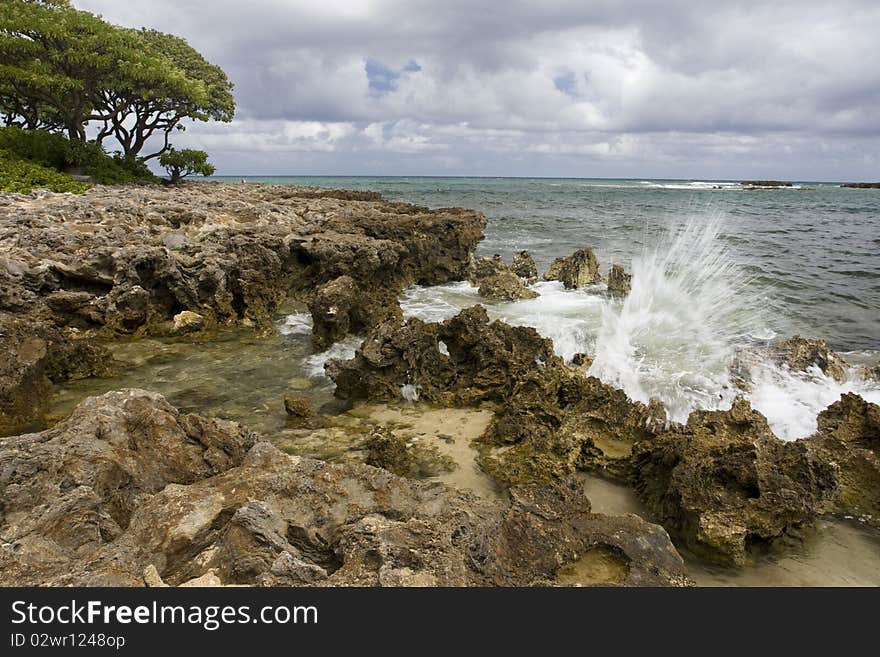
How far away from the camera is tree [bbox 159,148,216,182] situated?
122 feet

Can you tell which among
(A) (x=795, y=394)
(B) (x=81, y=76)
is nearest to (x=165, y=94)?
(B) (x=81, y=76)

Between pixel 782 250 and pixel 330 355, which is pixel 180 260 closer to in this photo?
pixel 330 355

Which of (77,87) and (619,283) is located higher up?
(77,87)

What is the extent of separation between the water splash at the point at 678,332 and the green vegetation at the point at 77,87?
23.5 m

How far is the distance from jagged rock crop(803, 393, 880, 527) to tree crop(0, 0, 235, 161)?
32.9 meters

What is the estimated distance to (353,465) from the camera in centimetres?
418

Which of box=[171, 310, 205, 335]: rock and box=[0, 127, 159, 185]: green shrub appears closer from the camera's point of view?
box=[171, 310, 205, 335]: rock

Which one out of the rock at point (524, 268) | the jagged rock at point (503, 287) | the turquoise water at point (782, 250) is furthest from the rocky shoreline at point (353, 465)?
the rock at point (524, 268)

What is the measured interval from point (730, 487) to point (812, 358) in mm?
5680

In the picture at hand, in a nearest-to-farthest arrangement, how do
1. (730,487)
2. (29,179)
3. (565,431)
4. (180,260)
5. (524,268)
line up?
(730,487), (565,431), (180,260), (524,268), (29,179)

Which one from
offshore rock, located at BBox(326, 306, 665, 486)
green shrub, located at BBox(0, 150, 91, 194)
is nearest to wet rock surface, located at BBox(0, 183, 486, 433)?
offshore rock, located at BBox(326, 306, 665, 486)

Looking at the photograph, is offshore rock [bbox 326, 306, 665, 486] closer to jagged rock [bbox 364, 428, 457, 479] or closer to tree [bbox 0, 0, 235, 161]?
jagged rock [bbox 364, 428, 457, 479]

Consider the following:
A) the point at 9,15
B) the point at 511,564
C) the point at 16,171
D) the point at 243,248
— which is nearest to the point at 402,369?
the point at 511,564

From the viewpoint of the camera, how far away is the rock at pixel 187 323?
10.8 m
